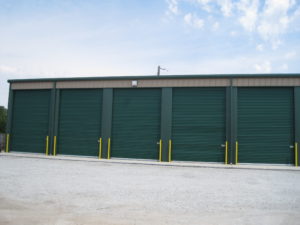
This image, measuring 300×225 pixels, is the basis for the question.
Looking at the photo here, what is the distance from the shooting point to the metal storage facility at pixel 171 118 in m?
15.4

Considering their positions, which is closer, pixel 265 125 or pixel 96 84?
pixel 265 125

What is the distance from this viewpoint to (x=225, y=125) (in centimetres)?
1576

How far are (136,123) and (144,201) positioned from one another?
10835 mm

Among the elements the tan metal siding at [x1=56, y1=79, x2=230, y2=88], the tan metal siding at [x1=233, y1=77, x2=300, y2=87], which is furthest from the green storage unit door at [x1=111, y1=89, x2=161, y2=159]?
the tan metal siding at [x1=233, y1=77, x2=300, y2=87]

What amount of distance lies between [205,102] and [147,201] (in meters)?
11.0

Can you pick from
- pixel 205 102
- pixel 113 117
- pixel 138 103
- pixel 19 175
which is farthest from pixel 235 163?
pixel 19 175

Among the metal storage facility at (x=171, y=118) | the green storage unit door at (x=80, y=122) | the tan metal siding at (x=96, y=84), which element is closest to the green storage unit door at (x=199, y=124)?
the metal storage facility at (x=171, y=118)

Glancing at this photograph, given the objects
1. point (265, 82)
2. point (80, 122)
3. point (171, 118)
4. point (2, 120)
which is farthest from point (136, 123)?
point (2, 120)

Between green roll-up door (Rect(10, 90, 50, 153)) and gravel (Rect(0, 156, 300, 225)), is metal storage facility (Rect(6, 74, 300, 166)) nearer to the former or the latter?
green roll-up door (Rect(10, 90, 50, 153))

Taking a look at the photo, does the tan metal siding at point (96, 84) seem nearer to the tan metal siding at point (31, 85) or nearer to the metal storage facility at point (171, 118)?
the metal storage facility at point (171, 118)

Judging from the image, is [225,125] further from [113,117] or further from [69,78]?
[69,78]

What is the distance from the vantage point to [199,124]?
16125mm

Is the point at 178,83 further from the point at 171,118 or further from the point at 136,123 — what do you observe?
the point at 136,123

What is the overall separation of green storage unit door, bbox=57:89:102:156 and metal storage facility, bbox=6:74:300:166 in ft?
0.23
